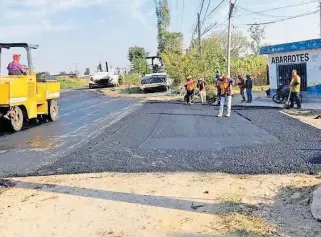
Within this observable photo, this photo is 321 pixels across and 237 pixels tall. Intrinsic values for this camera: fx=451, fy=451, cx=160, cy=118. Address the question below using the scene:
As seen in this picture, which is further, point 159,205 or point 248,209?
point 159,205

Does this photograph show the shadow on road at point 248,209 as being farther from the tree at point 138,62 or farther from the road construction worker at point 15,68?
the tree at point 138,62

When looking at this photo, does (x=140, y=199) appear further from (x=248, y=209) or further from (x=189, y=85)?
(x=189, y=85)

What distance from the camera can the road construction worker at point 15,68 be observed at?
14356 mm

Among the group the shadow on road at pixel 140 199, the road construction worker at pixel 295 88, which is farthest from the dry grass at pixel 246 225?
the road construction worker at pixel 295 88

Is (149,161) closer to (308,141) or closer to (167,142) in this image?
(167,142)

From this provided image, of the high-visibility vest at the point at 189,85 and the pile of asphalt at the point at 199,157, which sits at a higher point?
the high-visibility vest at the point at 189,85

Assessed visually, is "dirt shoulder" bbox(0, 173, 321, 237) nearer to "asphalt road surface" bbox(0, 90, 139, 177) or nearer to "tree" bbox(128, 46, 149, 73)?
"asphalt road surface" bbox(0, 90, 139, 177)

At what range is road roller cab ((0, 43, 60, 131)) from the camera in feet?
43.0

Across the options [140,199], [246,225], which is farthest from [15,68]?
[246,225]

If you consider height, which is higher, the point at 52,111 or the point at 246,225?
the point at 52,111

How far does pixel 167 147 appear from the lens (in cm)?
998

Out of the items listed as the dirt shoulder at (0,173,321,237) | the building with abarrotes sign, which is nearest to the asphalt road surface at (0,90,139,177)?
the dirt shoulder at (0,173,321,237)

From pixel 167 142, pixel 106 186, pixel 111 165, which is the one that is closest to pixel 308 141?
pixel 167 142

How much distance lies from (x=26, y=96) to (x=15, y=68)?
98cm
